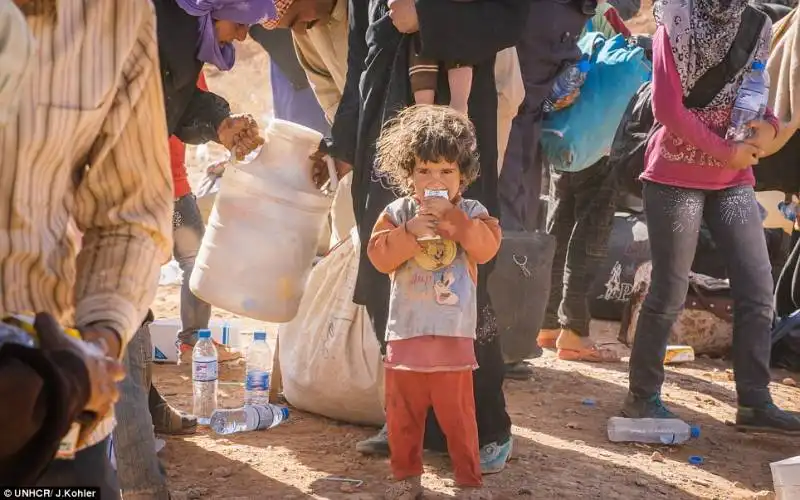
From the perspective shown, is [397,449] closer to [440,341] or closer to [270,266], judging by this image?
[440,341]

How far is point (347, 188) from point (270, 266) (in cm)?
64

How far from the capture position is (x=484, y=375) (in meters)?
4.21

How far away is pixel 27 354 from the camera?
53.9 inches

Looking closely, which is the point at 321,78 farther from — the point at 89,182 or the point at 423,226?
the point at 89,182

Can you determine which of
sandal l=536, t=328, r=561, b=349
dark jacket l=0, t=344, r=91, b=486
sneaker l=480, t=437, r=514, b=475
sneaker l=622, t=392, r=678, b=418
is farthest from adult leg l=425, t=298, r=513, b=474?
dark jacket l=0, t=344, r=91, b=486

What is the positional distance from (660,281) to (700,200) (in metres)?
0.42

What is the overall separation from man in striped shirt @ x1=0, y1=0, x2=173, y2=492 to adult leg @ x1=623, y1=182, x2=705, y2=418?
10.7 ft

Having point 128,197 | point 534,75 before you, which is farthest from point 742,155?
point 128,197

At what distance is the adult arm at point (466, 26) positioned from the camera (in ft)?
12.7

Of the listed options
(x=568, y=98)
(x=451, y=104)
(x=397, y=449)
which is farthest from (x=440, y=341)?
(x=568, y=98)

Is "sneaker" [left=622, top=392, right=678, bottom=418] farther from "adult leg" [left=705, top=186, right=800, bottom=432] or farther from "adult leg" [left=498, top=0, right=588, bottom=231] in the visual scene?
"adult leg" [left=498, top=0, right=588, bottom=231]

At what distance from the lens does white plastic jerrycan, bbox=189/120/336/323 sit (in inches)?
179

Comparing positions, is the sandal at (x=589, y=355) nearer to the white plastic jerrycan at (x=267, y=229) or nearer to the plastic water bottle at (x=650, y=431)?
the plastic water bottle at (x=650, y=431)

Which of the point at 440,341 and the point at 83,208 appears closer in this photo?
the point at 83,208
